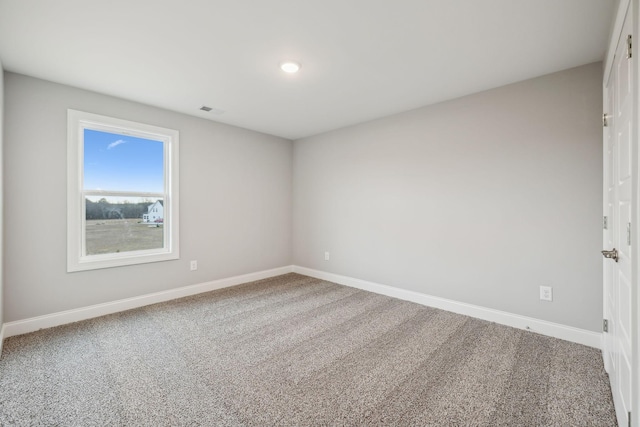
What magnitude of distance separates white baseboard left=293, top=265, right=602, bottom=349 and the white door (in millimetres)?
395

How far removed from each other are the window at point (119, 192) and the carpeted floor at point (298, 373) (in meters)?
0.75

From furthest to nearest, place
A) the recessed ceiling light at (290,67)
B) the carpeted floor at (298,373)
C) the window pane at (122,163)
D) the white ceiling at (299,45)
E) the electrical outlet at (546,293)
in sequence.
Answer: the window pane at (122,163) → the electrical outlet at (546,293) → the recessed ceiling light at (290,67) → the white ceiling at (299,45) → the carpeted floor at (298,373)

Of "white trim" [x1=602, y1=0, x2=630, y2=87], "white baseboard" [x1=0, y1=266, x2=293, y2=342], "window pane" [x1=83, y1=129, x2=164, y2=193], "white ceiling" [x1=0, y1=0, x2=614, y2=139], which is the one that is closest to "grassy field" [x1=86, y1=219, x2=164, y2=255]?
"window pane" [x1=83, y1=129, x2=164, y2=193]

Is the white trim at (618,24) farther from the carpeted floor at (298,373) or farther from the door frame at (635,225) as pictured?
the carpeted floor at (298,373)

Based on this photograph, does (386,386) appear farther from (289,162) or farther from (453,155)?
(289,162)

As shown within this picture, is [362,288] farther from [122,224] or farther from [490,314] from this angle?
[122,224]

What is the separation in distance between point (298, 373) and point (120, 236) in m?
2.68

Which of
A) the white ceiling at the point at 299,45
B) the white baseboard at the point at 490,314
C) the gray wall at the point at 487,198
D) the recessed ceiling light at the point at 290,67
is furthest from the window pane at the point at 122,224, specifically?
the white baseboard at the point at 490,314

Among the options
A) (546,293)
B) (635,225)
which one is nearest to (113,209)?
(635,225)

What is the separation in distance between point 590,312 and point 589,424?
1.22m

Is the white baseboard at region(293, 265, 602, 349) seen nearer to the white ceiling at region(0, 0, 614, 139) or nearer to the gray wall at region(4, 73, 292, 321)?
the gray wall at region(4, 73, 292, 321)

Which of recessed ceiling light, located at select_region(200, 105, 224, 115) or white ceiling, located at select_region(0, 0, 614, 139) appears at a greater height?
recessed ceiling light, located at select_region(200, 105, 224, 115)

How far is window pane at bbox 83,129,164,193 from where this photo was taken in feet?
10.1

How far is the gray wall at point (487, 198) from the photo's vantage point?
2432 mm
